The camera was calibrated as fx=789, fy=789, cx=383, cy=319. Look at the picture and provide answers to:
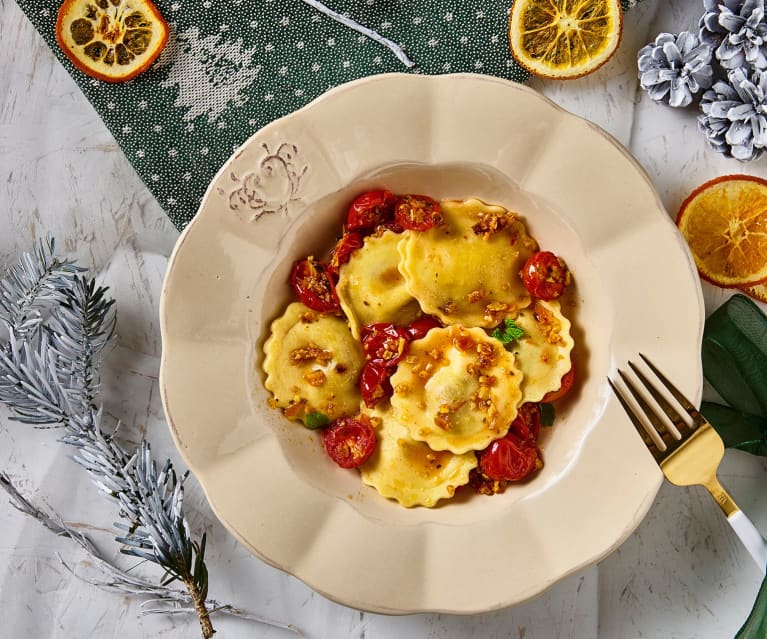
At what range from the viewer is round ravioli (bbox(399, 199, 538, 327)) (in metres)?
3.45

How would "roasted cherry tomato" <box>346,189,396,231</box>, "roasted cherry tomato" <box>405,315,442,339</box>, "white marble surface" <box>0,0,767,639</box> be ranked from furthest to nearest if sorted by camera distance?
"white marble surface" <box>0,0,767,639</box> → "roasted cherry tomato" <box>405,315,442,339</box> → "roasted cherry tomato" <box>346,189,396,231</box>

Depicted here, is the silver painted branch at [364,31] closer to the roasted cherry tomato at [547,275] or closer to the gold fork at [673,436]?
the roasted cherry tomato at [547,275]

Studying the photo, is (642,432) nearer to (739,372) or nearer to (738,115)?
(739,372)

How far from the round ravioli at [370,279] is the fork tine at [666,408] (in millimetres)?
1063

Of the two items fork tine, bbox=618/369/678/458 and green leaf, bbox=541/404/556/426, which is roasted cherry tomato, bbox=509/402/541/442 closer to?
green leaf, bbox=541/404/556/426

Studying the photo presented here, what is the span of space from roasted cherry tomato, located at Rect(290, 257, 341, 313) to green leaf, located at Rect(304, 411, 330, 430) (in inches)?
18.4

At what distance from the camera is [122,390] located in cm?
388

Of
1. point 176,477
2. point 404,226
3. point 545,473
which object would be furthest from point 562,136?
point 176,477

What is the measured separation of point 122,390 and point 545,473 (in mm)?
2065

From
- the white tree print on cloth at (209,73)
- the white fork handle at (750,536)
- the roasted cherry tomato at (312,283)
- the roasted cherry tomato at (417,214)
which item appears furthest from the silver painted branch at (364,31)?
the white fork handle at (750,536)

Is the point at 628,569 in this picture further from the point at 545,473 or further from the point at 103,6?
the point at 103,6

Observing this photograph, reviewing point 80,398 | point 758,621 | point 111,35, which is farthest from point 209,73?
point 758,621

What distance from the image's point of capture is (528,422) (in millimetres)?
3498

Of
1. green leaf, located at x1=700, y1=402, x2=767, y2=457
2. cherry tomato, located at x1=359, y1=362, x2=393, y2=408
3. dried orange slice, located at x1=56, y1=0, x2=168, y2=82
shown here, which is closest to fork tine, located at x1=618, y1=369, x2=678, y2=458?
green leaf, located at x1=700, y1=402, x2=767, y2=457
